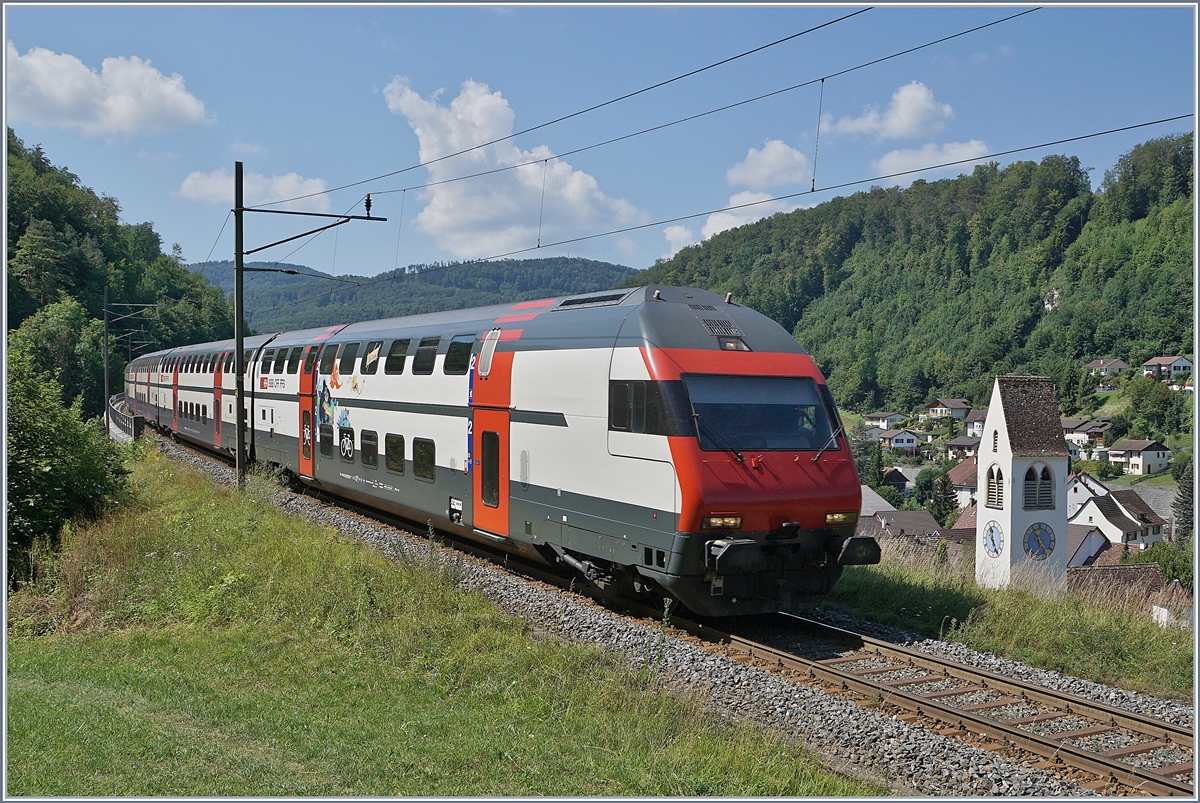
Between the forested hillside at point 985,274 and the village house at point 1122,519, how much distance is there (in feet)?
156

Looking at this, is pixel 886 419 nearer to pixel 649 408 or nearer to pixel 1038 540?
pixel 1038 540

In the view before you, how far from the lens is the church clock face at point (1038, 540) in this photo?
40.9 meters

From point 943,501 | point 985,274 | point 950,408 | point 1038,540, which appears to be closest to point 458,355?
point 1038,540

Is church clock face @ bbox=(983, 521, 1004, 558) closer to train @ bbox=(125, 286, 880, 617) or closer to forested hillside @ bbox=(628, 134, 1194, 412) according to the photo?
train @ bbox=(125, 286, 880, 617)

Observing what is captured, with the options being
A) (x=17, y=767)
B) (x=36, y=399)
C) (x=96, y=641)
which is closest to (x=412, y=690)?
(x=17, y=767)

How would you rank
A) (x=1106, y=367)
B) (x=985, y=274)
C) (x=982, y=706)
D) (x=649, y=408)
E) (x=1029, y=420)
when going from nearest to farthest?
(x=982, y=706)
(x=649, y=408)
(x=1029, y=420)
(x=1106, y=367)
(x=985, y=274)

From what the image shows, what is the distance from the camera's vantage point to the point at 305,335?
22359 millimetres

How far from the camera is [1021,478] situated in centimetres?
4141

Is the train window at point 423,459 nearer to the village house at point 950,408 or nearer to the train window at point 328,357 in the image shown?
the train window at point 328,357

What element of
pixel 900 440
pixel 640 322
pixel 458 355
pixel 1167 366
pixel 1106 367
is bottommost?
pixel 900 440

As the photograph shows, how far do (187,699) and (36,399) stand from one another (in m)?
12.1

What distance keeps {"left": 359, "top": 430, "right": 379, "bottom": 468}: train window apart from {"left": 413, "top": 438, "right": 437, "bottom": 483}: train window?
1.95 m

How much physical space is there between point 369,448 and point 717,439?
9572mm

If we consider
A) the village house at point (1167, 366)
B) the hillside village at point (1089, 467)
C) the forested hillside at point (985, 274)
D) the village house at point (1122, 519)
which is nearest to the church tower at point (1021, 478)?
the hillside village at point (1089, 467)
